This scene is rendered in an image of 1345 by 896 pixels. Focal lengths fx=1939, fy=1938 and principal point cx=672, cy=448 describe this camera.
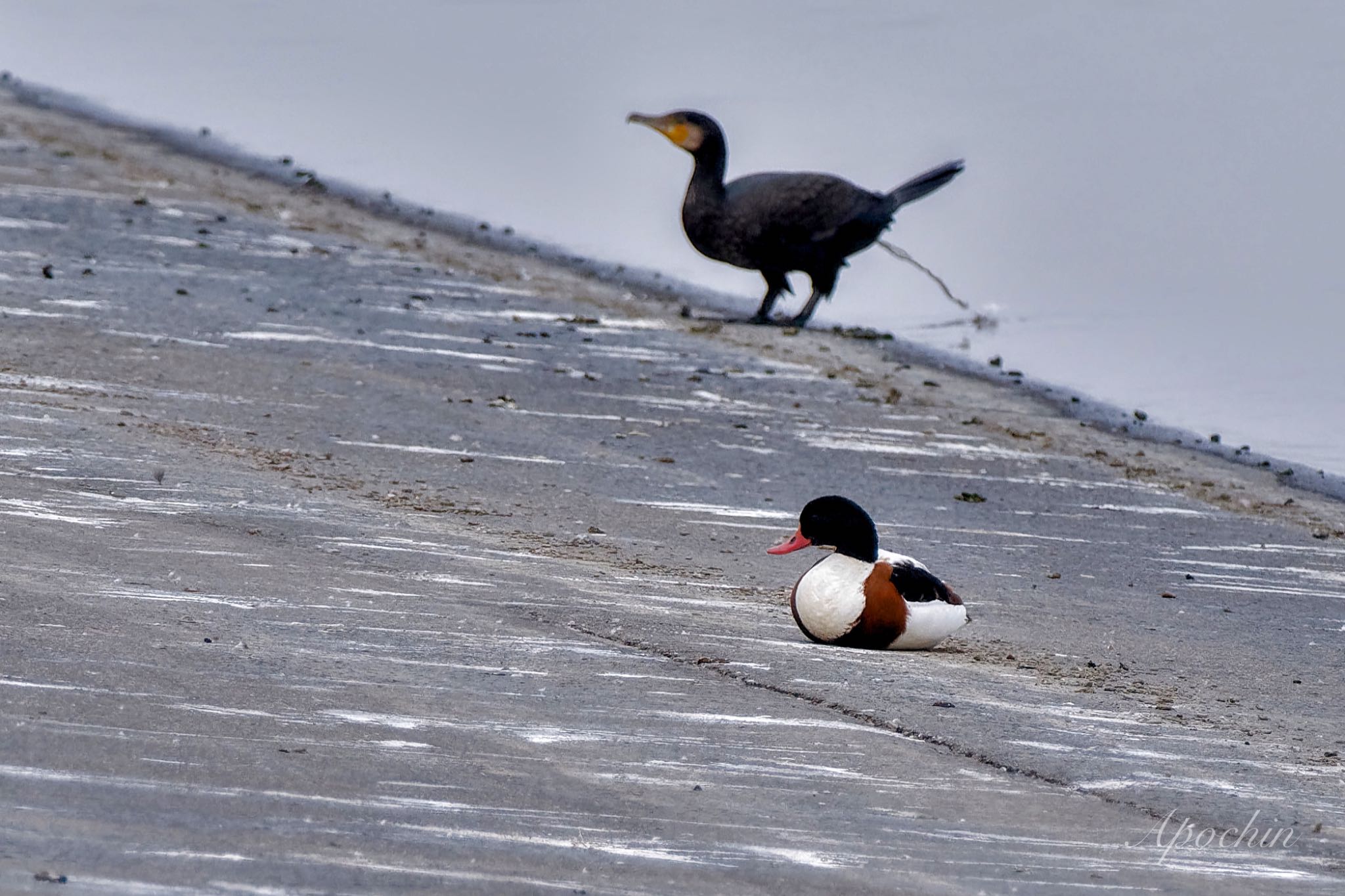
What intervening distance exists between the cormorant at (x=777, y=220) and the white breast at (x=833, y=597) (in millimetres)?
9167

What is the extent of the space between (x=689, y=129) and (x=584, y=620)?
1030cm

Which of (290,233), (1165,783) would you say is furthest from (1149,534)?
(290,233)

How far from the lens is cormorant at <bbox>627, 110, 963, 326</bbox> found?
15.6 m

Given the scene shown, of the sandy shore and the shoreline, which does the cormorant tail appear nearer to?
the shoreline

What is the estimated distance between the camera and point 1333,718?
6574 mm

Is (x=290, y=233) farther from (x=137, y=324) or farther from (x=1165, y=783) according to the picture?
(x=1165, y=783)

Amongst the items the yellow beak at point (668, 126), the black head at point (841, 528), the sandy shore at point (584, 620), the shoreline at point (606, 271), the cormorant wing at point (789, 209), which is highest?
the yellow beak at point (668, 126)

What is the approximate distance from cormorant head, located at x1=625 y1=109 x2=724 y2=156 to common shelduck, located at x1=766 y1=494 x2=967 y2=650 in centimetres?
992

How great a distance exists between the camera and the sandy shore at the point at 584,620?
179 inches
